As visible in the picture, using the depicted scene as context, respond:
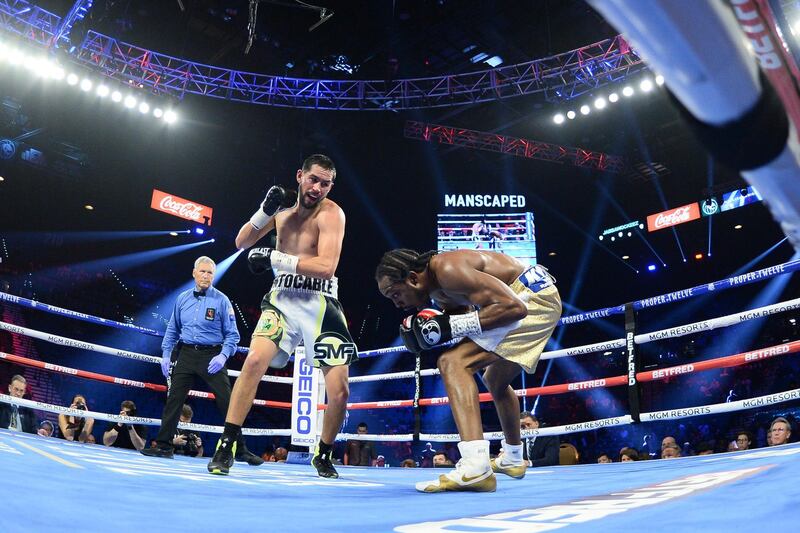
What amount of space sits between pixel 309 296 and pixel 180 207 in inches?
448

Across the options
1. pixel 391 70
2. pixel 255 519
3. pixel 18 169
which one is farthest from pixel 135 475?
pixel 18 169

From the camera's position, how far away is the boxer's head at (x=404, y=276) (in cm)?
237

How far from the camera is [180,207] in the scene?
43.0 ft

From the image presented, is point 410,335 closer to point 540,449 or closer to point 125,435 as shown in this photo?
point 540,449

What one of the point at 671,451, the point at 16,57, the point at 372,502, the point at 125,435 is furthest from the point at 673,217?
the point at 372,502

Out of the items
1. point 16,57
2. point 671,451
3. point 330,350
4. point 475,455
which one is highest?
point 16,57

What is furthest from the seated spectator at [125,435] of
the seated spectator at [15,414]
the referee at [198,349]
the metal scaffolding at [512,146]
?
the metal scaffolding at [512,146]

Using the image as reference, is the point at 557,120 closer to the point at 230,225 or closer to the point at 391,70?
the point at 391,70

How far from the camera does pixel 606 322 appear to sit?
1527cm

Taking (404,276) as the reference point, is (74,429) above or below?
below

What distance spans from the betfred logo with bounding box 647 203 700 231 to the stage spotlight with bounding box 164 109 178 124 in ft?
36.5

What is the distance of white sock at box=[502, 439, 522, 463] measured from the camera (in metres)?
2.82

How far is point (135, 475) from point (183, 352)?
219 centimetres

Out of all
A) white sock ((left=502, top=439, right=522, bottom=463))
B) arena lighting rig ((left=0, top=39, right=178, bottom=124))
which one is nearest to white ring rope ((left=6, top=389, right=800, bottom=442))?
white sock ((left=502, top=439, right=522, bottom=463))
